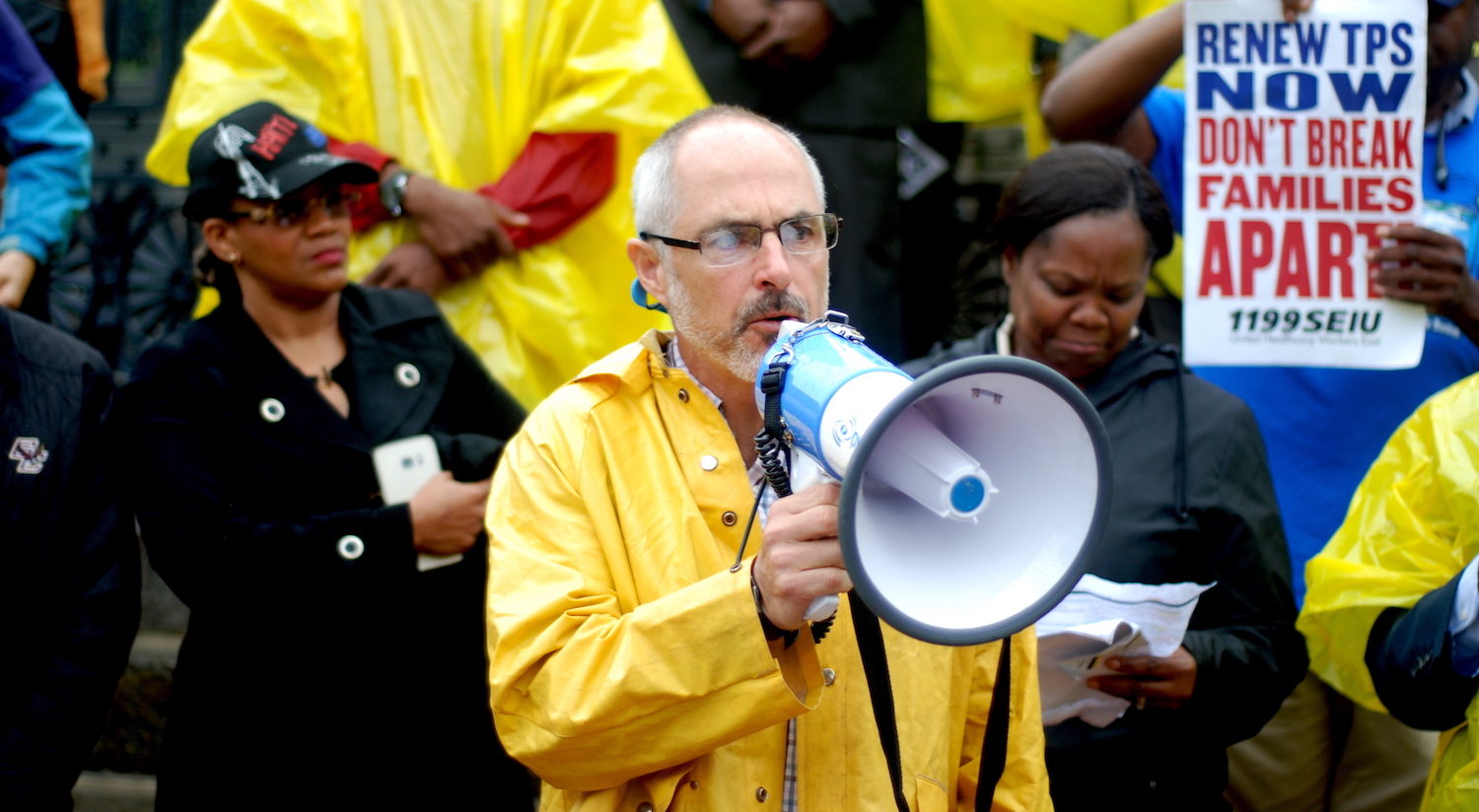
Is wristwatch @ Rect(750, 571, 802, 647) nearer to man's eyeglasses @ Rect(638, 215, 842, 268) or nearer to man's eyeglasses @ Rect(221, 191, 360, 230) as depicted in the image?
man's eyeglasses @ Rect(638, 215, 842, 268)

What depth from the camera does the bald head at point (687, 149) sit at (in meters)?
2.22

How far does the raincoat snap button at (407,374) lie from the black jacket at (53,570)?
644mm

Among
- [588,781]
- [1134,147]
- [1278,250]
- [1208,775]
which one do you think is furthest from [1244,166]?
[588,781]

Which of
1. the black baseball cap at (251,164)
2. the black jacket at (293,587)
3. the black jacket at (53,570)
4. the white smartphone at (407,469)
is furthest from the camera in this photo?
the black baseball cap at (251,164)

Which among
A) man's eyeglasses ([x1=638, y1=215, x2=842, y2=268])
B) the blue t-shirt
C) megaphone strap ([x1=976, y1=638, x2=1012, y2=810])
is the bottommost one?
the blue t-shirt

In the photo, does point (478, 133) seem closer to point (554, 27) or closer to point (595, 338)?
point (554, 27)

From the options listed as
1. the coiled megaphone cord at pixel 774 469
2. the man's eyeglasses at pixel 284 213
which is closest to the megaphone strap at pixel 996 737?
the coiled megaphone cord at pixel 774 469

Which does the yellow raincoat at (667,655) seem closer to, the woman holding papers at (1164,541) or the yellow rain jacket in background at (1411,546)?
the woman holding papers at (1164,541)

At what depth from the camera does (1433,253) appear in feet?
11.1

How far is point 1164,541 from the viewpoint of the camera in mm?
2852

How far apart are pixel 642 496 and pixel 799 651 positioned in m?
0.35

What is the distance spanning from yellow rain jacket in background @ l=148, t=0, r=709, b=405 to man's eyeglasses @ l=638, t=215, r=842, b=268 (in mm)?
1876

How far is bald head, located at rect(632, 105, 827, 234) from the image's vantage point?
2219mm

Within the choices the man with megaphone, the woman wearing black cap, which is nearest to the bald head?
the man with megaphone
